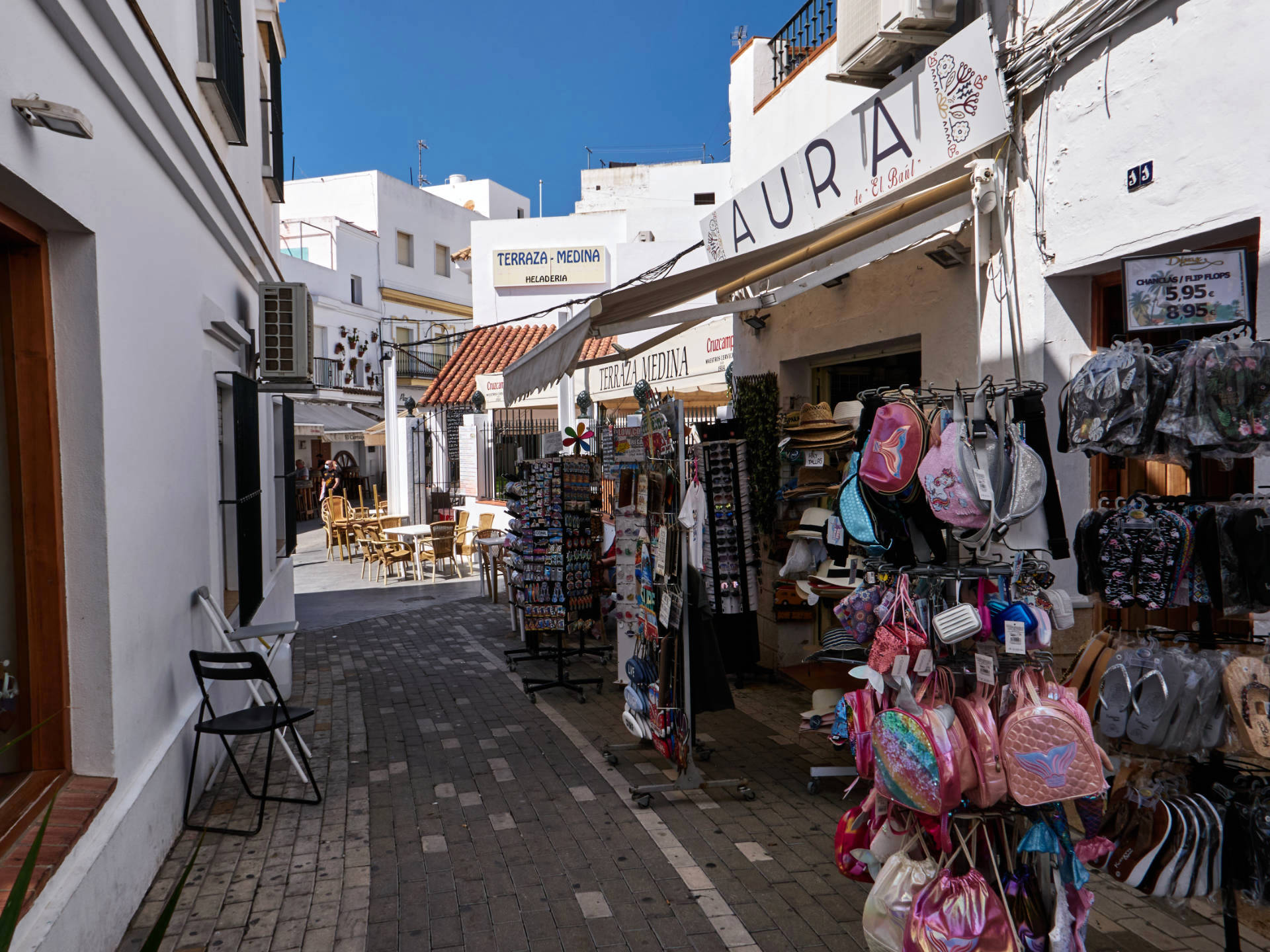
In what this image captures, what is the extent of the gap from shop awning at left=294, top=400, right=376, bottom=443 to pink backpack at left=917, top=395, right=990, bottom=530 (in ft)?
69.3

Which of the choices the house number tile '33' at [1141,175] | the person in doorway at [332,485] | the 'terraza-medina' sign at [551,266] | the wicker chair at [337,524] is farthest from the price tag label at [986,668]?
the person in doorway at [332,485]

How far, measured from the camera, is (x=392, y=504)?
60.1 ft

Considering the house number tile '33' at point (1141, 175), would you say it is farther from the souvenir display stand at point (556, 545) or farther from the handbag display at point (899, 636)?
the souvenir display stand at point (556, 545)

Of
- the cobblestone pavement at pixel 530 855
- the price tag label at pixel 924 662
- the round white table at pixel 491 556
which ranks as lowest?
the cobblestone pavement at pixel 530 855

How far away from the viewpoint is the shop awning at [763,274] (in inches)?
191

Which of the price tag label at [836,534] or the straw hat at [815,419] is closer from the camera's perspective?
the price tag label at [836,534]

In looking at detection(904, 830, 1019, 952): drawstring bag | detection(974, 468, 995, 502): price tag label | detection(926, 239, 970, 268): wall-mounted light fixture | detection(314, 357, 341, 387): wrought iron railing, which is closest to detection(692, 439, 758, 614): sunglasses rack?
detection(926, 239, 970, 268): wall-mounted light fixture

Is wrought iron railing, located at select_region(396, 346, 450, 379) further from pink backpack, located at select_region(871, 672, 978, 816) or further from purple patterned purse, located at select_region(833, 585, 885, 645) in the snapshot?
pink backpack, located at select_region(871, 672, 978, 816)

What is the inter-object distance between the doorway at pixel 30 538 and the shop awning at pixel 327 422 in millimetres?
19645

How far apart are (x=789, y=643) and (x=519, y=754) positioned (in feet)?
8.99

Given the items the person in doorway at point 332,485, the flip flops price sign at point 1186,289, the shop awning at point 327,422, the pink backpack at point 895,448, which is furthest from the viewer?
the shop awning at point 327,422

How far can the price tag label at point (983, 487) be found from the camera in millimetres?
3096

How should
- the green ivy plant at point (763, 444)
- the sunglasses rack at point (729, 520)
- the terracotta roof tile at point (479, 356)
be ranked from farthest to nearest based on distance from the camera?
1. the terracotta roof tile at point (479, 356)
2. the green ivy plant at point (763, 444)
3. the sunglasses rack at point (729, 520)

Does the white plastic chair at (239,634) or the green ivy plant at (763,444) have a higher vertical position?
the green ivy plant at (763,444)
